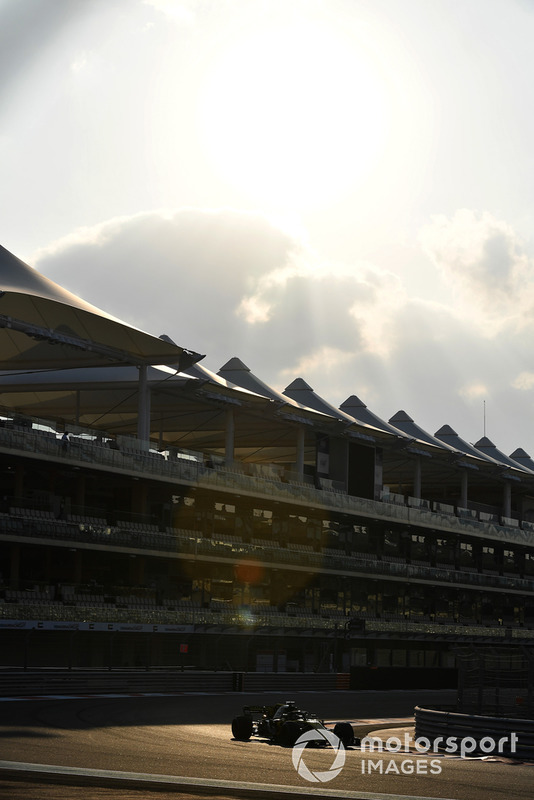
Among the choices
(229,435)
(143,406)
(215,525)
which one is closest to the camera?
(143,406)

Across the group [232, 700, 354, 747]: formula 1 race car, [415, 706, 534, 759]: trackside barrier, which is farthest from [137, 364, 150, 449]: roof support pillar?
[232, 700, 354, 747]: formula 1 race car

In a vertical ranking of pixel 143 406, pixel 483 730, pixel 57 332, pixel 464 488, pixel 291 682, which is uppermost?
pixel 57 332

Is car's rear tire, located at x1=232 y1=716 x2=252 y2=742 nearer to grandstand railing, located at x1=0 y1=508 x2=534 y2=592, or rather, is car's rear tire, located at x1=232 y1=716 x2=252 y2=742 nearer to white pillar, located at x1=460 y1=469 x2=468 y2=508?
grandstand railing, located at x1=0 y1=508 x2=534 y2=592

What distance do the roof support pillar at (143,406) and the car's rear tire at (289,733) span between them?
3503 cm

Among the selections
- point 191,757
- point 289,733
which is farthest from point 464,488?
point 191,757

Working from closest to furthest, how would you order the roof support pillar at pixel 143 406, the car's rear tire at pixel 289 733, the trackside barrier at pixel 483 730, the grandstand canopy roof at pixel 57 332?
the car's rear tire at pixel 289 733 < the trackside barrier at pixel 483 730 < the grandstand canopy roof at pixel 57 332 < the roof support pillar at pixel 143 406

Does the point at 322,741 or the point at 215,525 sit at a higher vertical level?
the point at 215,525

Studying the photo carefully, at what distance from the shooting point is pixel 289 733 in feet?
85.3

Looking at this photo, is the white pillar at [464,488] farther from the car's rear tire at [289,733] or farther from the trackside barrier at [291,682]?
the car's rear tire at [289,733]

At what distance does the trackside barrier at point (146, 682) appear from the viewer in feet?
138

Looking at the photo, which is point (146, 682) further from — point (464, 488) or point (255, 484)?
point (464, 488)

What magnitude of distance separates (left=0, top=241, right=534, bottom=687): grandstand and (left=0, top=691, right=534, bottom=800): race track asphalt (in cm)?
1087

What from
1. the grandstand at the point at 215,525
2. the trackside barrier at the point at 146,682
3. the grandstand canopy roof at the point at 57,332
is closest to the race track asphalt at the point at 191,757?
the trackside barrier at the point at 146,682

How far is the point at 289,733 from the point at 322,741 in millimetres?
723
